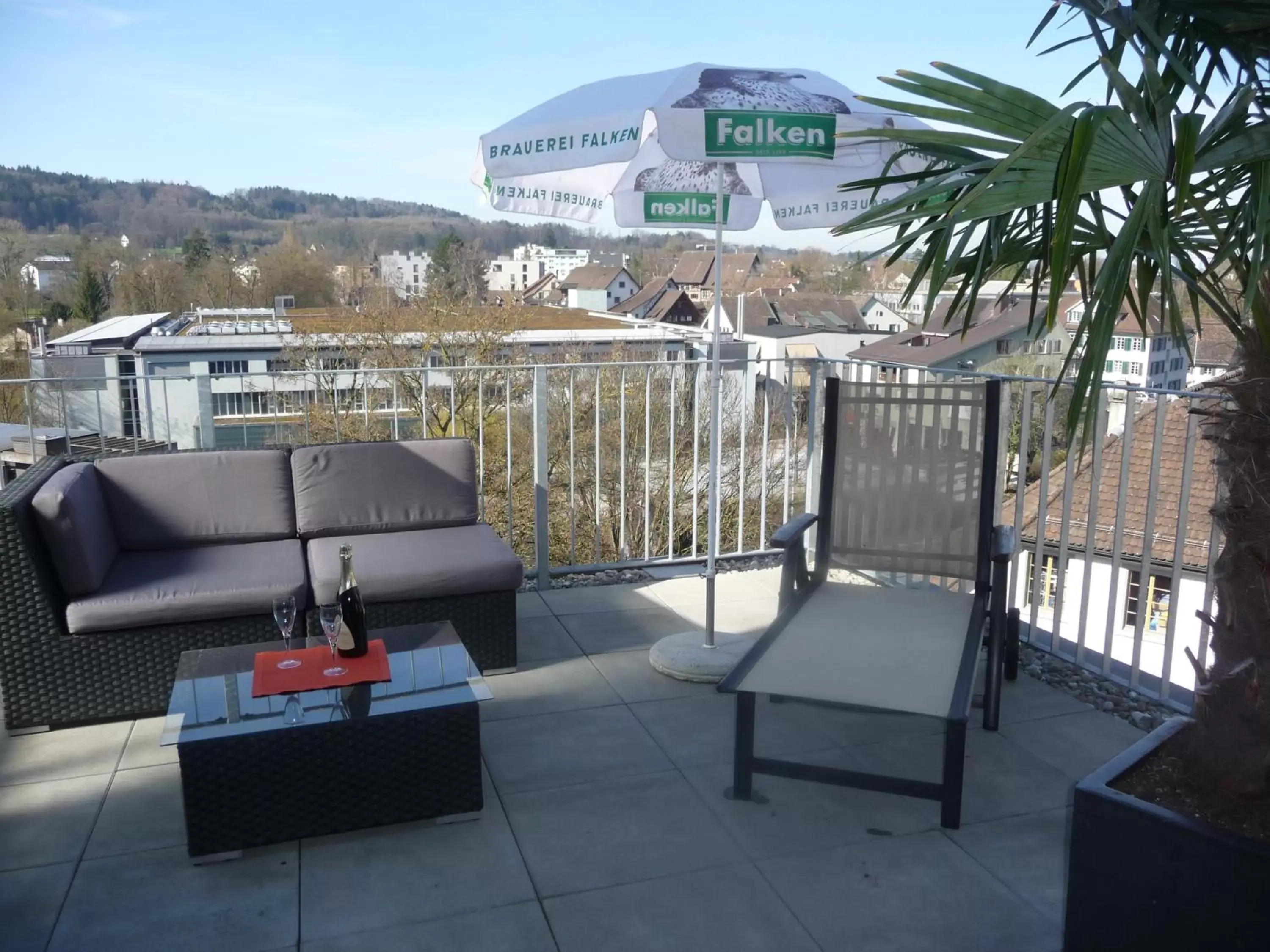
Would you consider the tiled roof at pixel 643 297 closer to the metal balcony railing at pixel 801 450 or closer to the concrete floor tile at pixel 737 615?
the metal balcony railing at pixel 801 450

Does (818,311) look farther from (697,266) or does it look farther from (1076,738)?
(1076,738)

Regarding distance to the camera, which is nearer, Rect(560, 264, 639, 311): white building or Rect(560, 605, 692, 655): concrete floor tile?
Rect(560, 605, 692, 655): concrete floor tile

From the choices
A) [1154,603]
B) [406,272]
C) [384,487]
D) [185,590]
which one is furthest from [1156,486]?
[406,272]

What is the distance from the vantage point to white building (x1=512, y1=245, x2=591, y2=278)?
51.2m

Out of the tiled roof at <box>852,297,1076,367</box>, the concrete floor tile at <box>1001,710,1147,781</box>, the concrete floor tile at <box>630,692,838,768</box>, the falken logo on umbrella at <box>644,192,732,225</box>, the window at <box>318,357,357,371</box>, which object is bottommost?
the window at <box>318,357,357,371</box>

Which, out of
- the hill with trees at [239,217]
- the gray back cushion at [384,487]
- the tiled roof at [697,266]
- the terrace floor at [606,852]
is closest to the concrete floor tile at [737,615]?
the terrace floor at [606,852]

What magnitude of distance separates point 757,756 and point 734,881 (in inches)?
23.0

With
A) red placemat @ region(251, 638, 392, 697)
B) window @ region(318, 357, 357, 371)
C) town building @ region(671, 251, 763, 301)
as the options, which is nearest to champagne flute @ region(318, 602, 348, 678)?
red placemat @ region(251, 638, 392, 697)

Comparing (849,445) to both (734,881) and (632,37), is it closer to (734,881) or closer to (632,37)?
(734,881)

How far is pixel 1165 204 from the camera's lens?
1.79 meters

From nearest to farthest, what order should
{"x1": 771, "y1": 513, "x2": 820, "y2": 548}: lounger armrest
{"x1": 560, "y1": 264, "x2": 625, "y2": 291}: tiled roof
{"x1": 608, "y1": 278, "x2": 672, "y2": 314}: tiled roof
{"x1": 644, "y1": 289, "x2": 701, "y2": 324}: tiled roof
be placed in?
{"x1": 771, "y1": 513, "x2": 820, "y2": 548}: lounger armrest → {"x1": 644, "y1": 289, "x2": 701, "y2": 324}: tiled roof → {"x1": 608, "y1": 278, "x2": 672, "y2": 314}: tiled roof → {"x1": 560, "y1": 264, "x2": 625, "y2": 291}: tiled roof

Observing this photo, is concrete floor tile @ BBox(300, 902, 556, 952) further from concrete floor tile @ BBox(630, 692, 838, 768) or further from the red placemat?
concrete floor tile @ BBox(630, 692, 838, 768)

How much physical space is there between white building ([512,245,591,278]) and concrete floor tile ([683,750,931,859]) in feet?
152

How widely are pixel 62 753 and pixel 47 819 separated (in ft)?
1.47
